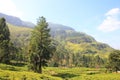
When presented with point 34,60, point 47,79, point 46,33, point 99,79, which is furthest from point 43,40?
point 47,79

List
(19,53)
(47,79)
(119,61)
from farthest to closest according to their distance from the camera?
(19,53) < (119,61) < (47,79)

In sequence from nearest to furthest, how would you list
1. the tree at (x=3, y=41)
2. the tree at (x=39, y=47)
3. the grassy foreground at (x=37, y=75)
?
the grassy foreground at (x=37, y=75), the tree at (x=39, y=47), the tree at (x=3, y=41)

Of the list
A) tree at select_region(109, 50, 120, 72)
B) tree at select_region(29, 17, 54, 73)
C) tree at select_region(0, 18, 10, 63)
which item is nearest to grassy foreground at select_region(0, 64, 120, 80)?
tree at select_region(29, 17, 54, 73)

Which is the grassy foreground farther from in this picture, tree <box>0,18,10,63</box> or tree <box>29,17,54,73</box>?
tree <box>0,18,10,63</box>

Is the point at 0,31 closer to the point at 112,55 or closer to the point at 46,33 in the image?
the point at 46,33

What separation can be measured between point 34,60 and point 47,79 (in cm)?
2768

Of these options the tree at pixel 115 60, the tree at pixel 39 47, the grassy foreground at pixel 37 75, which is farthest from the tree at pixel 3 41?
the tree at pixel 115 60

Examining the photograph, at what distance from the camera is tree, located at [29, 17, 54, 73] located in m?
65.3

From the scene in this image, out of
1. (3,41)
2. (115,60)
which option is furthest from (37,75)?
(115,60)

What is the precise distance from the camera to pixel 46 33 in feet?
220

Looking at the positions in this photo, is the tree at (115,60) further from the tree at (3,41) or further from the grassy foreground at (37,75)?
the tree at (3,41)

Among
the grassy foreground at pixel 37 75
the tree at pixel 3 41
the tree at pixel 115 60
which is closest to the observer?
the grassy foreground at pixel 37 75

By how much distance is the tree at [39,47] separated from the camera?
6531 cm

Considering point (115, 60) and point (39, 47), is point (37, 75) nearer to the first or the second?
point (39, 47)
